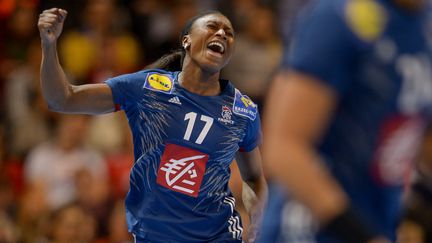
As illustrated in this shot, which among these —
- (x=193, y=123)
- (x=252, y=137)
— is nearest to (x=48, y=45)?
(x=193, y=123)

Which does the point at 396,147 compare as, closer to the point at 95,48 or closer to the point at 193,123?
the point at 193,123

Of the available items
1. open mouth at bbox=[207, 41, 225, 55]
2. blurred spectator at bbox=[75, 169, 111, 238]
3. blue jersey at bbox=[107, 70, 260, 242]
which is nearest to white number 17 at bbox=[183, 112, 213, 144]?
blue jersey at bbox=[107, 70, 260, 242]

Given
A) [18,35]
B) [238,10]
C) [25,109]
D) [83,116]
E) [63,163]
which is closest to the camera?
[63,163]

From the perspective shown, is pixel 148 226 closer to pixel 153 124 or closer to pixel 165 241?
pixel 165 241

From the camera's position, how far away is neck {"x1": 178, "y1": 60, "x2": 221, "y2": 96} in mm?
5203

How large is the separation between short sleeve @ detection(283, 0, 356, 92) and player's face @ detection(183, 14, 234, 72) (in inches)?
105

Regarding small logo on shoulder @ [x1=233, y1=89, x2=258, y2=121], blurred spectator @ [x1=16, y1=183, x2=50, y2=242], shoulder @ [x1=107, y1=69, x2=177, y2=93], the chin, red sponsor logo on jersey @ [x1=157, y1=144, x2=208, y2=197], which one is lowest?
blurred spectator @ [x1=16, y1=183, x2=50, y2=242]

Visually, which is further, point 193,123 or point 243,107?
point 243,107

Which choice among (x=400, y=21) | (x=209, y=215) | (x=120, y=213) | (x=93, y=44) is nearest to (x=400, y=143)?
(x=400, y=21)

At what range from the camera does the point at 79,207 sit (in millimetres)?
8602

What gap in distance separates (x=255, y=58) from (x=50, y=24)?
6.12 meters

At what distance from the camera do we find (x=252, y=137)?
212 inches

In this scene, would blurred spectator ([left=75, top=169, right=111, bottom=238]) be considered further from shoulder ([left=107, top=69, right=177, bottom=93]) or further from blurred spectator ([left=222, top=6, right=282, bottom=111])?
shoulder ([left=107, top=69, right=177, bottom=93])

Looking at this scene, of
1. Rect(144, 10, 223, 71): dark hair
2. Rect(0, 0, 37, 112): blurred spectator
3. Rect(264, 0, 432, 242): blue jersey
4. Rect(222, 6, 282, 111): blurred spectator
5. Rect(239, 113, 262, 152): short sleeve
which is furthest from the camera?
Rect(222, 6, 282, 111): blurred spectator
